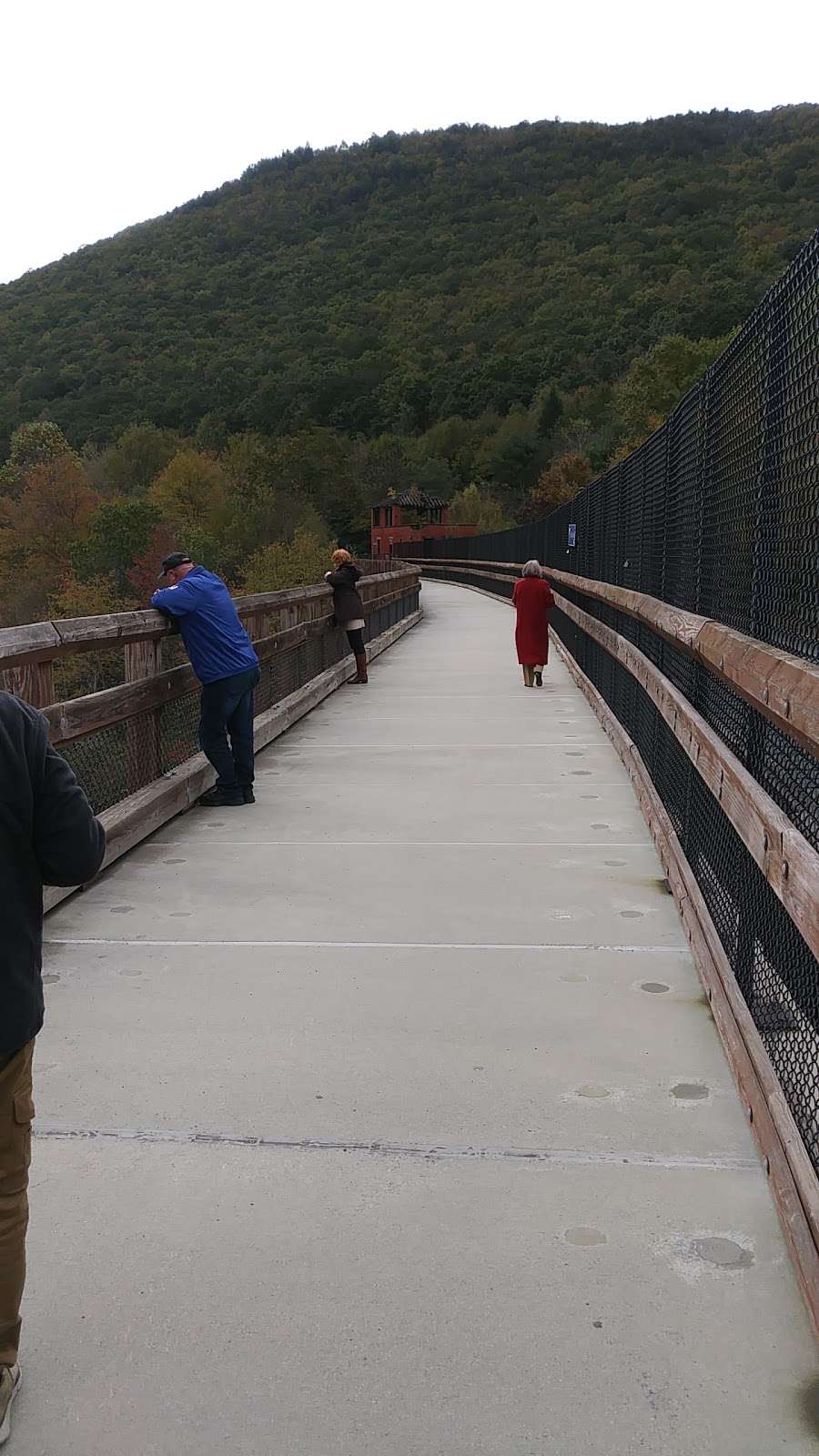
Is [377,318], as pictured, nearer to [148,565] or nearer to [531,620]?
[148,565]

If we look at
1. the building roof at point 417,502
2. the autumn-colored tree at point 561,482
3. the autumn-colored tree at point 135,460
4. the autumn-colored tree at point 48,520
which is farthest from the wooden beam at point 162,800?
the autumn-colored tree at point 135,460

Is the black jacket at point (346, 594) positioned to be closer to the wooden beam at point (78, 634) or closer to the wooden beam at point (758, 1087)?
the wooden beam at point (78, 634)

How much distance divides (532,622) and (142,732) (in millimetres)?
7150

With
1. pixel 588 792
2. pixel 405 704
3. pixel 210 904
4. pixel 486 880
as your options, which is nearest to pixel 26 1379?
pixel 210 904

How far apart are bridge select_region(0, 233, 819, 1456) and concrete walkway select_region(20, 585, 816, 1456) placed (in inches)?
0.4

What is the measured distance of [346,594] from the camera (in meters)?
13.9

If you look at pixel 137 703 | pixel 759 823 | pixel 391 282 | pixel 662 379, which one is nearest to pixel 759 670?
pixel 759 823

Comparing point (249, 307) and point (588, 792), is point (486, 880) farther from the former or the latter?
point (249, 307)

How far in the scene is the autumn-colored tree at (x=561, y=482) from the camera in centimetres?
8281

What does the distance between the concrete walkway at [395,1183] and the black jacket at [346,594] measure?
778 cm

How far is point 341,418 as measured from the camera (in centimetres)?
14575

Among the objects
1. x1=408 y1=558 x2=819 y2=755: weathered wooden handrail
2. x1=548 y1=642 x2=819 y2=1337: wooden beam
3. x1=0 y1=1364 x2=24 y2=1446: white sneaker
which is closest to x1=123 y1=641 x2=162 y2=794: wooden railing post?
x1=408 y1=558 x2=819 y2=755: weathered wooden handrail

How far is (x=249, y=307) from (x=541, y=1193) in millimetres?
137461

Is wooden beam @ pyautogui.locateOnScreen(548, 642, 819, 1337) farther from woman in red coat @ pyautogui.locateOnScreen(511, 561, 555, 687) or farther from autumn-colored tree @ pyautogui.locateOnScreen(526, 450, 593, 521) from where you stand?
autumn-colored tree @ pyautogui.locateOnScreen(526, 450, 593, 521)
